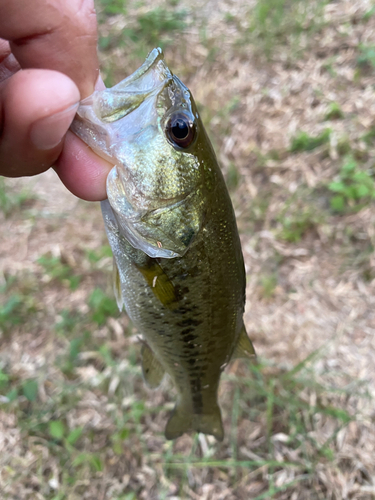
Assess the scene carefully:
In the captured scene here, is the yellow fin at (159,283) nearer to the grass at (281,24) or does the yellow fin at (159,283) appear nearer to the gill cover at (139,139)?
the gill cover at (139,139)

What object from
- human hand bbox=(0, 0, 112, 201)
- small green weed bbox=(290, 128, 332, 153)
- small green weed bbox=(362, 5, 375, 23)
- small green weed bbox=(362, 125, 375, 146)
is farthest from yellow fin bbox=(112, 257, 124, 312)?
small green weed bbox=(362, 5, 375, 23)

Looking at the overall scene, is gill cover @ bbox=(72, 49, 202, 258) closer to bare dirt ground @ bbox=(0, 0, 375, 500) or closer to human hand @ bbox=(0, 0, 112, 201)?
human hand @ bbox=(0, 0, 112, 201)

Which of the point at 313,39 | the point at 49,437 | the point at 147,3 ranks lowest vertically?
the point at 49,437

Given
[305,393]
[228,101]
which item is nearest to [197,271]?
[305,393]

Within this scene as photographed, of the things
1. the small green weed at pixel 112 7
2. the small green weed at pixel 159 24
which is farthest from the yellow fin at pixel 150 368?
the small green weed at pixel 112 7

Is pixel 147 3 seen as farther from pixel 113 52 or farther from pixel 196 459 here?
pixel 196 459

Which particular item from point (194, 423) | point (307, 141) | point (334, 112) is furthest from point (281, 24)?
point (194, 423)
